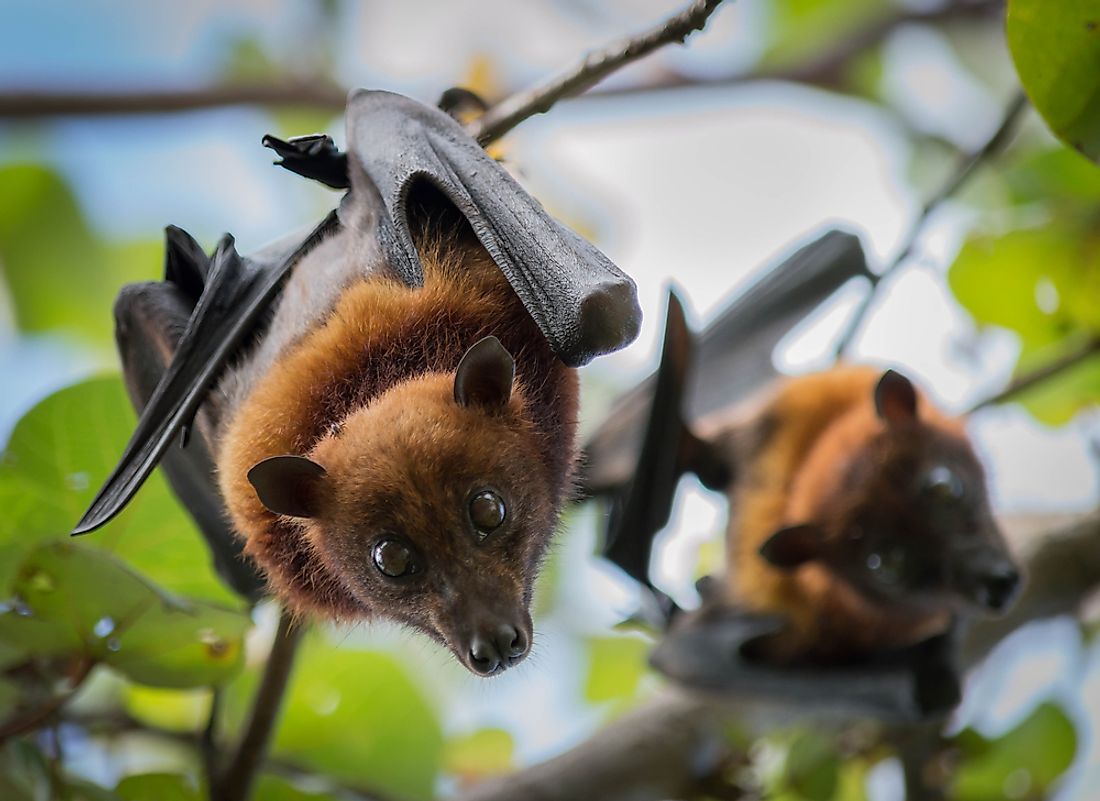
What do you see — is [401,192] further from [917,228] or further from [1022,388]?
[1022,388]

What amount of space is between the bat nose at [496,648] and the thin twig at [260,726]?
3.04 feet

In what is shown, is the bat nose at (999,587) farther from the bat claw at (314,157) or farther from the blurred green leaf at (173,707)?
the blurred green leaf at (173,707)

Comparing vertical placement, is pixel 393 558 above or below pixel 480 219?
below

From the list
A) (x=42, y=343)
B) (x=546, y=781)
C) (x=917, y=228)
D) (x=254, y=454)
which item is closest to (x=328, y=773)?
(x=546, y=781)

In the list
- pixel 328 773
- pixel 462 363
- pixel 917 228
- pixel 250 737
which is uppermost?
pixel 462 363

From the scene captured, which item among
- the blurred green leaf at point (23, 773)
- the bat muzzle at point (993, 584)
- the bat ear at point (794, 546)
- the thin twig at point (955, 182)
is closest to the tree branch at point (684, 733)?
the bat ear at point (794, 546)

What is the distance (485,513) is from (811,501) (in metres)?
2.40

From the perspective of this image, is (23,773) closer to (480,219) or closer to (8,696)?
(8,696)

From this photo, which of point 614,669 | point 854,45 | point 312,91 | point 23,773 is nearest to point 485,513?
point 23,773

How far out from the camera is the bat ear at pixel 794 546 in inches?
165

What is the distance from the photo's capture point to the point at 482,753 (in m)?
5.00

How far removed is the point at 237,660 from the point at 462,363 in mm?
1339

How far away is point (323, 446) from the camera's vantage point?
2393mm

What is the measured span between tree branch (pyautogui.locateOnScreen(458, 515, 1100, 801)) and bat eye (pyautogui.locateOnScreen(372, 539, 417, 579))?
178cm
